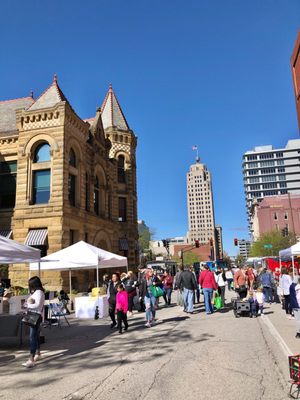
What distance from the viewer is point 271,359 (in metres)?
7.20

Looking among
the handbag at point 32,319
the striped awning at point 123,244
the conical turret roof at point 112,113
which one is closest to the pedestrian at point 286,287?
the handbag at point 32,319

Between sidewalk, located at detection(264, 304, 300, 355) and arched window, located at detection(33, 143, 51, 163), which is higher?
arched window, located at detection(33, 143, 51, 163)

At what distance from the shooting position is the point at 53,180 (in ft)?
77.5

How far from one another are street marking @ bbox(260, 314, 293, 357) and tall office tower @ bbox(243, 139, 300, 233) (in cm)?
15365

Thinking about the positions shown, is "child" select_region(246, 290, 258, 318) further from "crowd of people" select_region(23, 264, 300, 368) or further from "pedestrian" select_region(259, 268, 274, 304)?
"pedestrian" select_region(259, 268, 274, 304)

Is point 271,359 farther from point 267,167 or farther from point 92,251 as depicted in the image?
point 267,167

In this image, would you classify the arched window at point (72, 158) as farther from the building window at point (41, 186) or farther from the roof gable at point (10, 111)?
the roof gable at point (10, 111)

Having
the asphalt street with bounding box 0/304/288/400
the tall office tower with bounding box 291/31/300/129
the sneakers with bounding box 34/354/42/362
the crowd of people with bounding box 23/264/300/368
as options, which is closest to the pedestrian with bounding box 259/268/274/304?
the crowd of people with bounding box 23/264/300/368

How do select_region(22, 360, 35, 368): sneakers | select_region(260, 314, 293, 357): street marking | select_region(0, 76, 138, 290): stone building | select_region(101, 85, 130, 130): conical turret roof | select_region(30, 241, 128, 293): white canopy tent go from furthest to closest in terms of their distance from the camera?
select_region(101, 85, 130, 130): conical turret roof
select_region(0, 76, 138, 290): stone building
select_region(30, 241, 128, 293): white canopy tent
select_region(260, 314, 293, 357): street marking
select_region(22, 360, 35, 368): sneakers

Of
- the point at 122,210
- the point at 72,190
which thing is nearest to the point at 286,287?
the point at 72,190

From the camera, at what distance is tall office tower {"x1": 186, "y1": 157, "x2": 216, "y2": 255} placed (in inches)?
6658

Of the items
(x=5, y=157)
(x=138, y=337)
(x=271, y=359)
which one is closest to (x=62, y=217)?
(x=5, y=157)

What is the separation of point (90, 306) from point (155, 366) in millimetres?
8676

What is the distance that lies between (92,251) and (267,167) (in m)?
165
